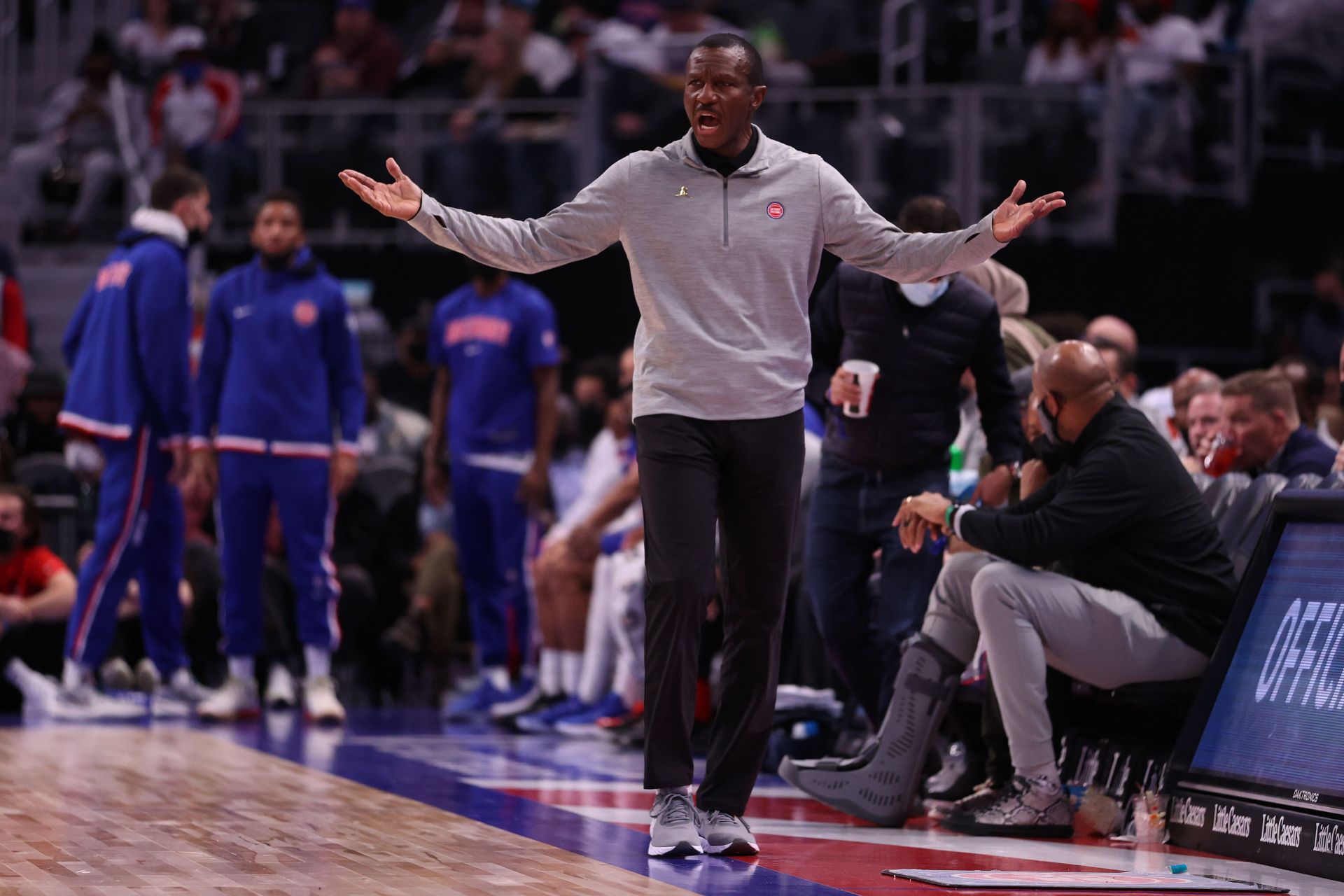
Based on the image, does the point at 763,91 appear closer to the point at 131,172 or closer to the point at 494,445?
the point at 494,445

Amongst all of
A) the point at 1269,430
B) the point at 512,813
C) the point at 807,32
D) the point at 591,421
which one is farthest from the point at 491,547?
the point at 807,32

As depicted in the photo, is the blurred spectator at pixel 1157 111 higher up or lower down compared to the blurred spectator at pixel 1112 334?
higher up

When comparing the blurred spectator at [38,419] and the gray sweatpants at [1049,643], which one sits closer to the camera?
the gray sweatpants at [1049,643]

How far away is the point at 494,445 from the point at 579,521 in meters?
0.62

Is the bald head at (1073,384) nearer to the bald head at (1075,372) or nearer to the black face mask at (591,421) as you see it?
the bald head at (1075,372)

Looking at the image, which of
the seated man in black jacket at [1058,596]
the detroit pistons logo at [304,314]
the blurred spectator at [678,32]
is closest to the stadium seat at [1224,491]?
the seated man in black jacket at [1058,596]

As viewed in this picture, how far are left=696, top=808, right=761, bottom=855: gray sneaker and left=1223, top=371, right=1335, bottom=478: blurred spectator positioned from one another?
2.14 m

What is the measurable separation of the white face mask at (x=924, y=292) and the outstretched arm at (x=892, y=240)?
3.21 feet

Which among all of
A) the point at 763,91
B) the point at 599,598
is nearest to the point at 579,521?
the point at 599,598

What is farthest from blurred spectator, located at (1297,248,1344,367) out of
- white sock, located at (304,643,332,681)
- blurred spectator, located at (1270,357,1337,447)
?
white sock, located at (304,643,332,681)

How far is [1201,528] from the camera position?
4.96m

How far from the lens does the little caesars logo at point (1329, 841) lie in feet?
13.6

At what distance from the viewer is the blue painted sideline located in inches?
157

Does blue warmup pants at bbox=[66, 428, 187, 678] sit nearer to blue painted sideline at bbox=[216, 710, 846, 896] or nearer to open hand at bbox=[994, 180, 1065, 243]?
blue painted sideline at bbox=[216, 710, 846, 896]
